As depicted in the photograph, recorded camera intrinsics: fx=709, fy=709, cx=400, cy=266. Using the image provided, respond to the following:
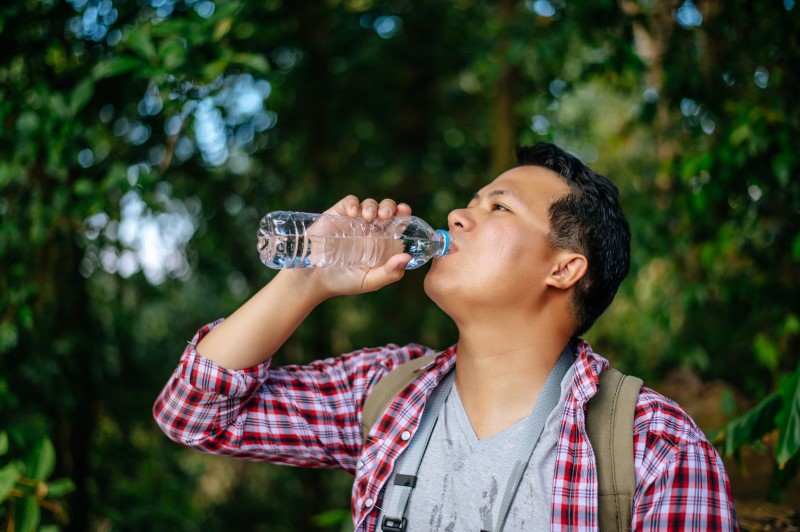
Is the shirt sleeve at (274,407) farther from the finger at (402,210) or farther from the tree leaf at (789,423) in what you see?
the tree leaf at (789,423)

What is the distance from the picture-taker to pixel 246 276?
167 inches

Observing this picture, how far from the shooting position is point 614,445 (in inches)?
60.6

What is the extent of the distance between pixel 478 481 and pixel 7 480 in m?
1.24

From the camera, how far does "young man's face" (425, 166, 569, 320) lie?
1759 millimetres

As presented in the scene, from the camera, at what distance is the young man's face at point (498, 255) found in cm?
176

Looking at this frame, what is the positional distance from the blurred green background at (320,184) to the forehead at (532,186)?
781 millimetres

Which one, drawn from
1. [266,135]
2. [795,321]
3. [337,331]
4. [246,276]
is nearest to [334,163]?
[266,135]

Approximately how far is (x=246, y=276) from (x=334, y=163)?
0.92m

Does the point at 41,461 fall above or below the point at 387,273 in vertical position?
below

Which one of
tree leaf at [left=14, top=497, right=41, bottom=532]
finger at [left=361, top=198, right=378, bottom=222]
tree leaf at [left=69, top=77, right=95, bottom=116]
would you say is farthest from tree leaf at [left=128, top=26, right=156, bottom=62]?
tree leaf at [left=14, top=497, right=41, bottom=532]

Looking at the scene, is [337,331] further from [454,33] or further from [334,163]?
[454,33]

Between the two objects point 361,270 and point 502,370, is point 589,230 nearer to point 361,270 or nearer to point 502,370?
point 502,370

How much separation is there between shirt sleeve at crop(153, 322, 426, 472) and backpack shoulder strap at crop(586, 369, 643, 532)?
0.63 m

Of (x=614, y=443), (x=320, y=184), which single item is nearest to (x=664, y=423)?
(x=614, y=443)
